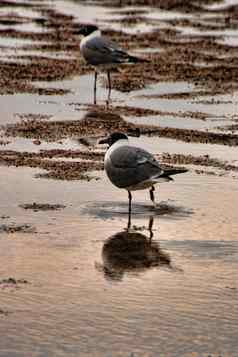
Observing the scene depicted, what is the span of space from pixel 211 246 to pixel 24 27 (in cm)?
2414

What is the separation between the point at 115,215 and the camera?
14836 mm

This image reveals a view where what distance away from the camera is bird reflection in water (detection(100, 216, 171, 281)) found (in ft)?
41.0

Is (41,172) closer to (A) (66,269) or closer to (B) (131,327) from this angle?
(A) (66,269)

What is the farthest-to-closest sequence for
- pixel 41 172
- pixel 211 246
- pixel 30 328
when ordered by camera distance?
pixel 41 172 < pixel 211 246 < pixel 30 328

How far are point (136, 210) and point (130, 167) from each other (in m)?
0.70

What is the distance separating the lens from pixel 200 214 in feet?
49.2

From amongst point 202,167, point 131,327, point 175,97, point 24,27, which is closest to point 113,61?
point 175,97

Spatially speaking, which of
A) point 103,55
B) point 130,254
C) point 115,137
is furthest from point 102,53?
point 130,254

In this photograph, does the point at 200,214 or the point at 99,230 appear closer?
the point at 99,230

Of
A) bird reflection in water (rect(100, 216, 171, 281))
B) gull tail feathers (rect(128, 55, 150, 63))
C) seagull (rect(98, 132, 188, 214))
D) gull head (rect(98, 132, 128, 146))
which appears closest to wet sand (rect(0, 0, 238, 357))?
bird reflection in water (rect(100, 216, 171, 281))

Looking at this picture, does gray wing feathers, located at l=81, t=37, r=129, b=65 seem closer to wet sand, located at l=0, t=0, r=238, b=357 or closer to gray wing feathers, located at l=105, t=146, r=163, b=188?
wet sand, located at l=0, t=0, r=238, b=357

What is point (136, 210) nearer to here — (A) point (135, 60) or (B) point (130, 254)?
(B) point (130, 254)

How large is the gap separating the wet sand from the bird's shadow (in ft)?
0.12

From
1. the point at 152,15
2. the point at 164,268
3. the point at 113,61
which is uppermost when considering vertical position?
the point at 164,268
